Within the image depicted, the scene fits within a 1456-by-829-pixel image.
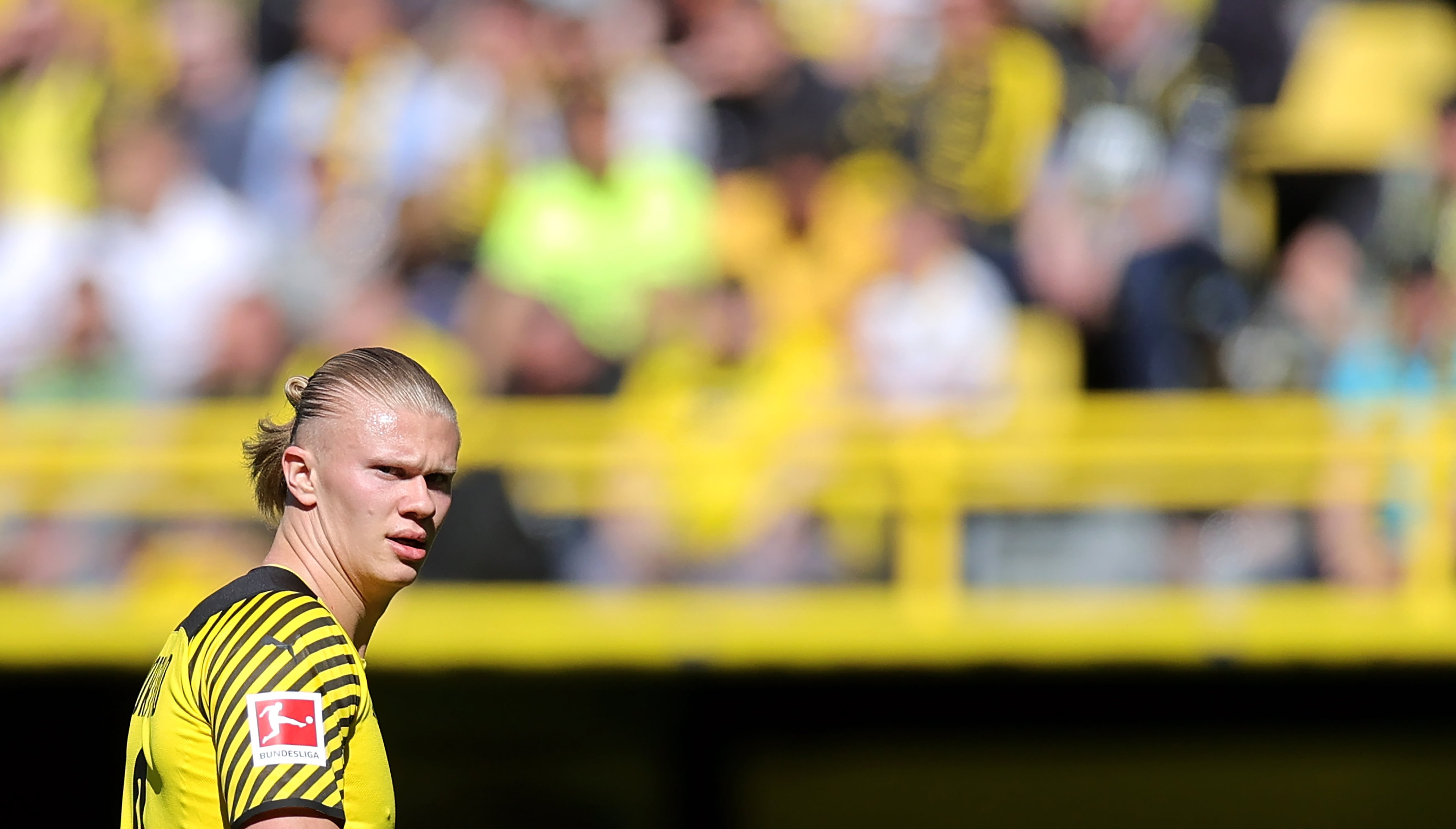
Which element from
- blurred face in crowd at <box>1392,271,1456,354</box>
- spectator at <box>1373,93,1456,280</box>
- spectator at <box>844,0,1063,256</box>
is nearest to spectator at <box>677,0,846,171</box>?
spectator at <box>844,0,1063,256</box>

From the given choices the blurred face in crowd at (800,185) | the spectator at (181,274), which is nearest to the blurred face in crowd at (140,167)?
the spectator at (181,274)

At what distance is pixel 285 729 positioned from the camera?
2287 millimetres

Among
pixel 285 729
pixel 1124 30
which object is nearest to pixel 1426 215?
pixel 1124 30

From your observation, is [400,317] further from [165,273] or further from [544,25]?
[544,25]

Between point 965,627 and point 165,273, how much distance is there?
12.1 feet

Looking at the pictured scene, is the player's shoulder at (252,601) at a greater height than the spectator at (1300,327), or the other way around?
the spectator at (1300,327)

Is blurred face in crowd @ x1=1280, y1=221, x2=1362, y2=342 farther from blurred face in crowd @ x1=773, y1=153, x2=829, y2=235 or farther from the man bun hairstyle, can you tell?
the man bun hairstyle

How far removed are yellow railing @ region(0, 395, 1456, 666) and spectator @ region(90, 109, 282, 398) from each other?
1.31 feet

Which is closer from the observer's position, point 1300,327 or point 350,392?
point 350,392

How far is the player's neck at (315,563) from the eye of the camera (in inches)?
100

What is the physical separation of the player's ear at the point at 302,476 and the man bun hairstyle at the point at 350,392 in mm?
22

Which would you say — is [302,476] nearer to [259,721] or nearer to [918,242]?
[259,721]

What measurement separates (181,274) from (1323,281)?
15.4 ft

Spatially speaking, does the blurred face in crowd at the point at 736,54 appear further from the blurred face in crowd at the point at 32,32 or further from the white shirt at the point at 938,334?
the blurred face in crowd at the point at 32,32
